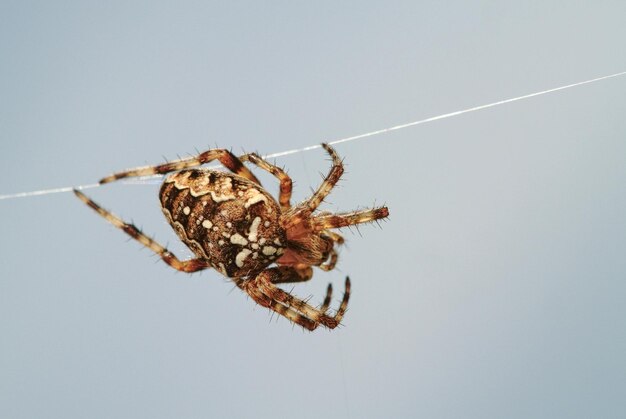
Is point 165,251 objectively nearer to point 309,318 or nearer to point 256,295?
point 256,295

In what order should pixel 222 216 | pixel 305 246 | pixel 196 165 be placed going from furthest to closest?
pixel 305 246, pixel 196 165, pixel 222 216

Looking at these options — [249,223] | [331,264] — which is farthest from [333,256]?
[249,223]

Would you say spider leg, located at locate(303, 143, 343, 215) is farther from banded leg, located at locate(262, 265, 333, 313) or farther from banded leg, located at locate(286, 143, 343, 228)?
banded leg, located at locate(262, 265, 333, 313)

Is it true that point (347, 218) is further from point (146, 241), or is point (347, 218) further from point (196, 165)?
point (146, 241)

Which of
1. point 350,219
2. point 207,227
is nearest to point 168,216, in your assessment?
point 207,227

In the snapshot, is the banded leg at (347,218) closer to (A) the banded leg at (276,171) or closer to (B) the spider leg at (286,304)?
(A) the banded leg at (276,171)
